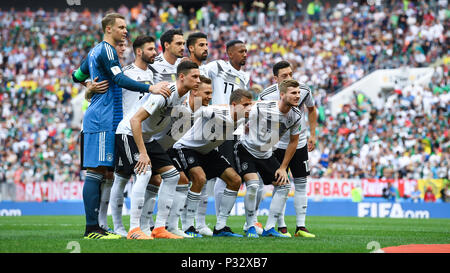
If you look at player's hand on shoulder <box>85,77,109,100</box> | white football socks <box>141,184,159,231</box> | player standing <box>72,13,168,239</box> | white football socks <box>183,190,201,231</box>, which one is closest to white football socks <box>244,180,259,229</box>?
white football socks <box>183,190,201,231</box>

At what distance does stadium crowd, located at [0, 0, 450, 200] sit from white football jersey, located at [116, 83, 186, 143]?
14330 millimetres

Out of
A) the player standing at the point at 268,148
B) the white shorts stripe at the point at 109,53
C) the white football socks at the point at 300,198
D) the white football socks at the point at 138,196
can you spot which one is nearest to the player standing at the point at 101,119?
the white shorts stripe at the point at 109,53

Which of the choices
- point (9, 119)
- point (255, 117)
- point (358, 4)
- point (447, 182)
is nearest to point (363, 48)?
point (358, 4)

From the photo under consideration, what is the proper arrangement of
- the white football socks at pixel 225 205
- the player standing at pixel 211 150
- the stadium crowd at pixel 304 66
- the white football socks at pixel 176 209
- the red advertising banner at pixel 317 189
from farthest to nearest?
the stadium crowd at pixel 304 66
the red advertising banner at pixel 317 189
the white football socks at pixel 225 205
the player standing at pixel 211 150
the white football socks at pixel 176 209

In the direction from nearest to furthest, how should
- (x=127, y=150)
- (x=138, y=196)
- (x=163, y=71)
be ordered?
(x=138, y=196) < (x=127, y=150) < (x=163, y=71)

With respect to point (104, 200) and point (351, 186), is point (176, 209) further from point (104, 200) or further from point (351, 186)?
point (351, 186)

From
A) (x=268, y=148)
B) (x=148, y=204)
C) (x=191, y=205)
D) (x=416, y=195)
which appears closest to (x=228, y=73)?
(x=268, y=148)

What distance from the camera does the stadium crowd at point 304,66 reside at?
2320 cm

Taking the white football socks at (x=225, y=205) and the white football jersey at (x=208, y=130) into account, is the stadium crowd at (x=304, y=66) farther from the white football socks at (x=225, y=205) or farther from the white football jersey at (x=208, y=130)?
the white football jersey at (x=208, y=130)

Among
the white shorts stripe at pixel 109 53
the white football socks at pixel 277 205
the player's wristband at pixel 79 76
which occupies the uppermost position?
the white shorts stripe at pixel 109 53

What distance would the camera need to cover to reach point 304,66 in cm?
2870

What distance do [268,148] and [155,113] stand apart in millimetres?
2166

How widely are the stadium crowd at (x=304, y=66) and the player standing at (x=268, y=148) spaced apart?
1255cm

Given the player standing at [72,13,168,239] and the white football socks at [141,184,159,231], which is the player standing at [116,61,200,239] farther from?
the white football socks at [141,184,159,231]
